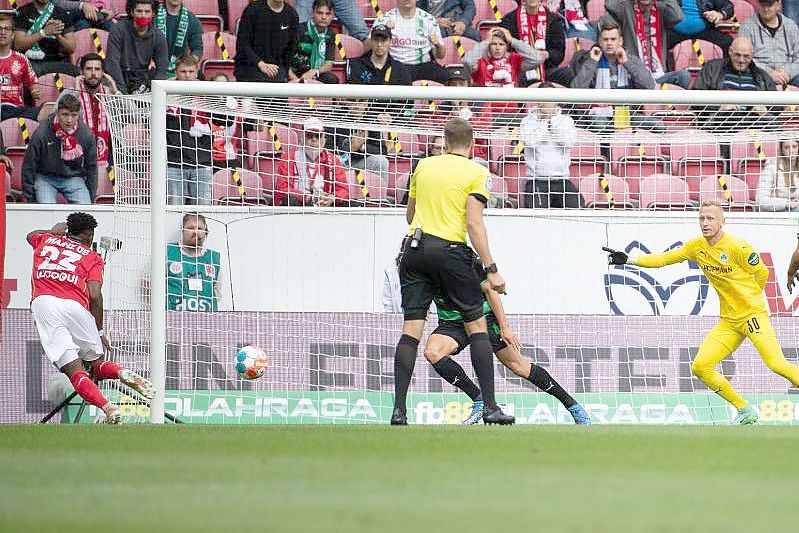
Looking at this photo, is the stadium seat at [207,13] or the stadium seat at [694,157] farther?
the stadium seat at [207,13]

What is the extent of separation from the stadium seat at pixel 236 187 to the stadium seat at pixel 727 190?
4.65 m

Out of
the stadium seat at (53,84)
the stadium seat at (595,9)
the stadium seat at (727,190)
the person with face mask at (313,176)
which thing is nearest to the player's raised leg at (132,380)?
the person with face mask at (313,176)

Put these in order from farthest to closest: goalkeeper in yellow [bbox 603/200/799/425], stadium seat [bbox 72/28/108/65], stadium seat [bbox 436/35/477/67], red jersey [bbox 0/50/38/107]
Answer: stadium seat [bbox 436/35/477/67]
stadium seat [bbox 72/28/108/65]
red jersey [bbox 0/50/38/107]
goalkeeper in yellow [bbox 603/200/799/425]

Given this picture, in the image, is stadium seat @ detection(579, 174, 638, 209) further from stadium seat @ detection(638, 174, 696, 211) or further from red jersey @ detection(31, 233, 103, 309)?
red jersey @ detection(31, 233, 103, 309)

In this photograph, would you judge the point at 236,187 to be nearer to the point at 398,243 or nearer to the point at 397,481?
the point at 398,243

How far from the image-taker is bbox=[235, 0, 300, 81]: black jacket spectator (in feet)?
55.1

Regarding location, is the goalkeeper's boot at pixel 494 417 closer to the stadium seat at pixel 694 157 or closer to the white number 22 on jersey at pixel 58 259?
the white number 22 on jersey at pixel 58 259

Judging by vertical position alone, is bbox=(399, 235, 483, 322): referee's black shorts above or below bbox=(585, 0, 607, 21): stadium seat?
below

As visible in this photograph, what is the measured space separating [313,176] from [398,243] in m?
1.13

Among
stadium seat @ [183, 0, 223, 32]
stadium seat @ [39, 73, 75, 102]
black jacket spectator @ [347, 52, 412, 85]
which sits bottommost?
stadium seat @ [39, 73, 75, 102]

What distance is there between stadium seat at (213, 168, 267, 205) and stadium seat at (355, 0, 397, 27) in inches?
180

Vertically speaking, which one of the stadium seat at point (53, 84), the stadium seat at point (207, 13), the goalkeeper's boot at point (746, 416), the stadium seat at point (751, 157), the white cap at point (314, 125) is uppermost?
the stadium seat at point (207, 13)

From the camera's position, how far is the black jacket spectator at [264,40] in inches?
661

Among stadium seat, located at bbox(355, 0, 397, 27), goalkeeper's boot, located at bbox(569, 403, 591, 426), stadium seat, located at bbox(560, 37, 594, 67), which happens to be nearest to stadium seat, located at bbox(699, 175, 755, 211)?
stadium seat, located at bbox(560, 37, 594, 67)
